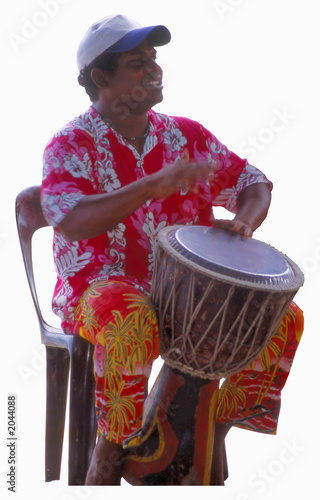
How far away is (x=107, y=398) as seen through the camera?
3.30m

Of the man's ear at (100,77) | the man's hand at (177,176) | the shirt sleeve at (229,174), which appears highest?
the man's ear at (100,77)

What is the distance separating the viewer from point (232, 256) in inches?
132

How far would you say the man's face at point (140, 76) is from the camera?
141 inches

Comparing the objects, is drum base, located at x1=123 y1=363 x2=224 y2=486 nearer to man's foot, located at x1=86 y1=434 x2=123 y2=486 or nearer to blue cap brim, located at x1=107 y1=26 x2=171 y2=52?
man's foot, located at x1=86 y1=434 x2=123 y2=486

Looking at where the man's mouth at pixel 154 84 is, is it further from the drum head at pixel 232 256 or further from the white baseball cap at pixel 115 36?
the drum head at pixel 232 256

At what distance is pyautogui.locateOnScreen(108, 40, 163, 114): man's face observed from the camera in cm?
359

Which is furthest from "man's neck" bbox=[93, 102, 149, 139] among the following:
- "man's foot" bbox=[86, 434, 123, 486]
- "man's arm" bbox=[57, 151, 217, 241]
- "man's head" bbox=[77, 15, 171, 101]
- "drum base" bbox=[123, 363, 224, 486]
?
"man's foot" bbox=[86, 434, 123, 486]

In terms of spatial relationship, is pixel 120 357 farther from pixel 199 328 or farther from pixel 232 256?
pixel 232 256

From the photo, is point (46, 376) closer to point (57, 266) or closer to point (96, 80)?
point (57, 266)

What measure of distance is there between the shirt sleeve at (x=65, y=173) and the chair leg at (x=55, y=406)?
0.67 metres

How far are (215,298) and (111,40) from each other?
1.06m

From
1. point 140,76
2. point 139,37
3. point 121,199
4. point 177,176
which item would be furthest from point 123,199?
point 139,37

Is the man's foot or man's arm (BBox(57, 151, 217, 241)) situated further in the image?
the man's foot

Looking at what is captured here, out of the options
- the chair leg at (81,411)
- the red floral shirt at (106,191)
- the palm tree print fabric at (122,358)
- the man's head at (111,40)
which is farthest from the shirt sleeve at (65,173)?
the chair leg at (81,411)
